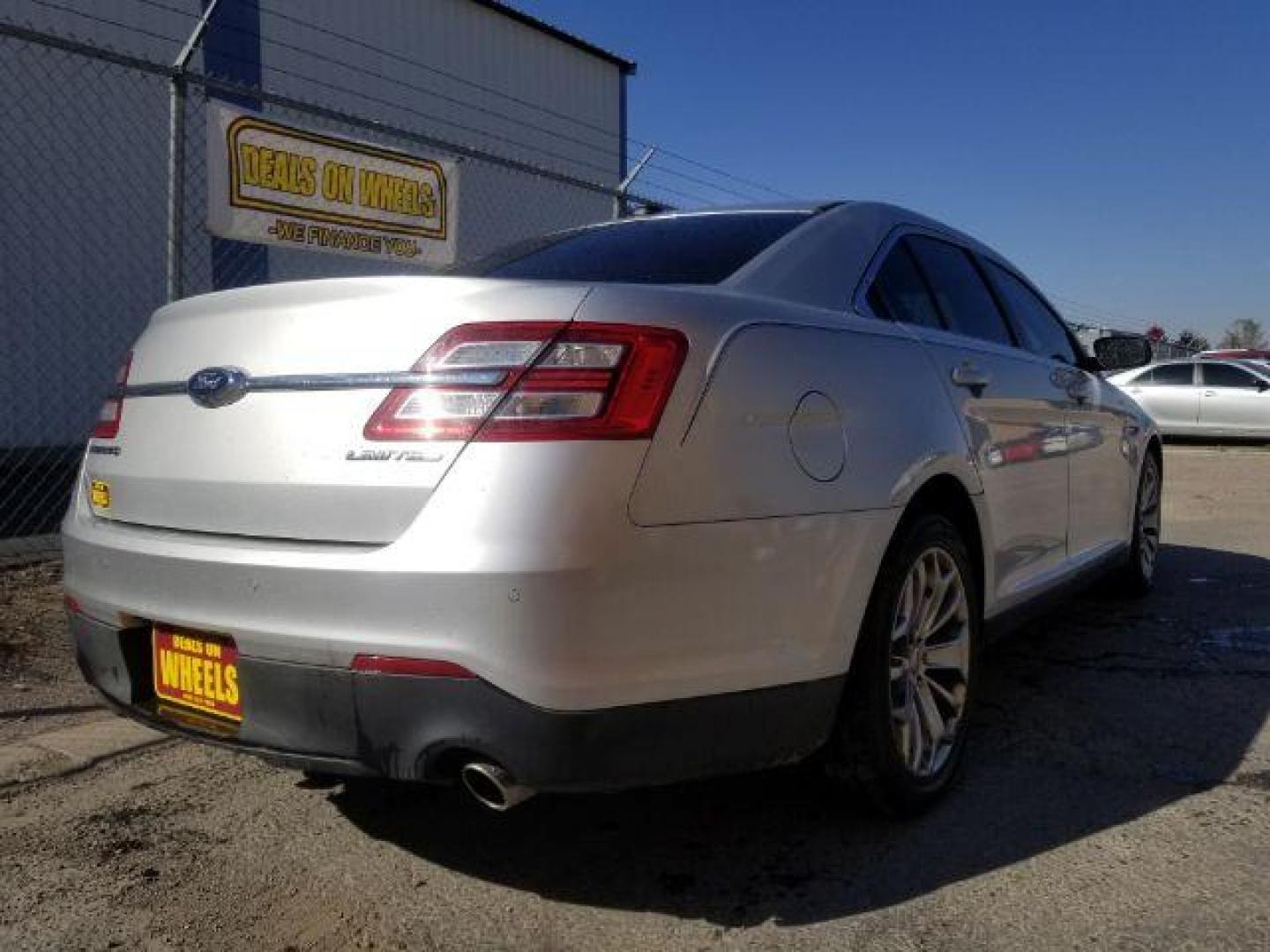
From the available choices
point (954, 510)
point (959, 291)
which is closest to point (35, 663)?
point (954, 510)

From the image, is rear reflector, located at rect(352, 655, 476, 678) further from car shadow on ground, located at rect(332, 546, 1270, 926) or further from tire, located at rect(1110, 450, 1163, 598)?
tire, located at rect(1110, 450, 1163, 598)

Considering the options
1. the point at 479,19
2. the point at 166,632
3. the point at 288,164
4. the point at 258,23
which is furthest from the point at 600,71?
the point at 166,632

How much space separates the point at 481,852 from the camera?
2.58 metres

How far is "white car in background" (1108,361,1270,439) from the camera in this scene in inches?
656

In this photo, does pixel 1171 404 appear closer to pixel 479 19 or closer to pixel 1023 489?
pixel 479 19

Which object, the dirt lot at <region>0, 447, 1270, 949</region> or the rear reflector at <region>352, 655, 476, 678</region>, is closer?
the rear reflector at <region>352, 655, 476, 678</region>

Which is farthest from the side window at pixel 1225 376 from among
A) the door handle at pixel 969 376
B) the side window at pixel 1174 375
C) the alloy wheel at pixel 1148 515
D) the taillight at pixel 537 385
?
the taillight at pixel 537 385

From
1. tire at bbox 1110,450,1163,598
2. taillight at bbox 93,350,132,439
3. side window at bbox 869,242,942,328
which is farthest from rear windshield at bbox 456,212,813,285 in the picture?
tire at bbox 1110,450,1163,598

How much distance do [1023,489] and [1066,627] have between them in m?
1.64

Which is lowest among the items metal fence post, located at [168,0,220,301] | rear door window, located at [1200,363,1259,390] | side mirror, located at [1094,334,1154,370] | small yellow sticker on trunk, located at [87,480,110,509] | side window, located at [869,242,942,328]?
small yellow sticker on trunk, located at [87,480,110,509]

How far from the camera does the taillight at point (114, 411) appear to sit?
261 centimetres

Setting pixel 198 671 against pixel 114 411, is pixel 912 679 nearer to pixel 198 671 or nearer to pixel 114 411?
pixel 198 671

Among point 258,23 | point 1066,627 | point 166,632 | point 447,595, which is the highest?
point 258,23

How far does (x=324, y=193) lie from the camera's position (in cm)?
616
